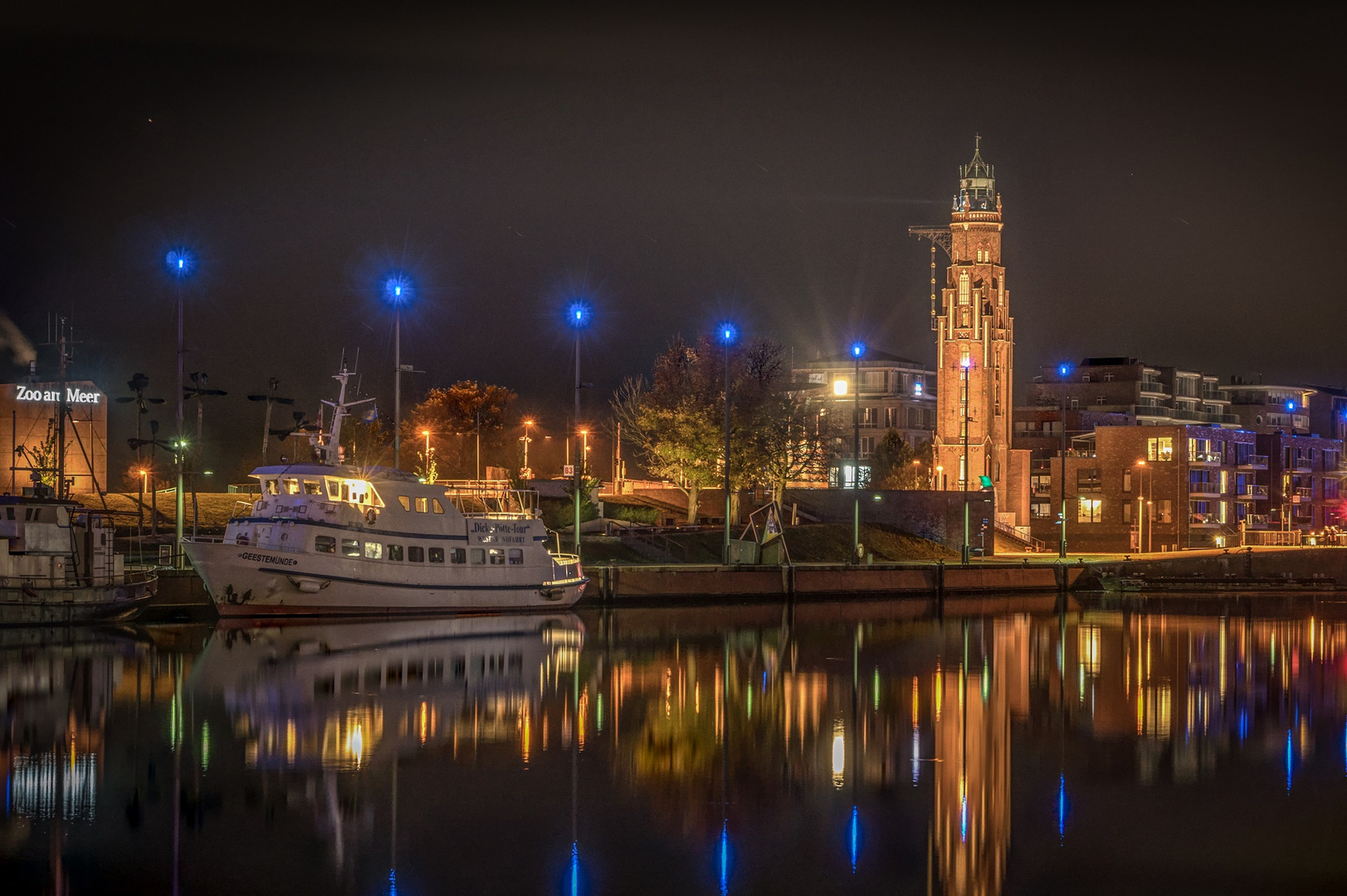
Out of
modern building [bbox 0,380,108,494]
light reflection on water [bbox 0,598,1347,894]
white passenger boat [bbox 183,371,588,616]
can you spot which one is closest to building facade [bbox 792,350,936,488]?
modern building [bbox 0,380,108,494]

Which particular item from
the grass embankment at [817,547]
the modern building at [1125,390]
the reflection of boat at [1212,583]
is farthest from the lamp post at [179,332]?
the modern building at [1125,390]

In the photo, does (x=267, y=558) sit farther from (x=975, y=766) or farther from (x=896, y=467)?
(x=896, y=467)

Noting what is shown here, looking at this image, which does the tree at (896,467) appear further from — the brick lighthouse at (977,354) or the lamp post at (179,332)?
the lamp post at (179,332)

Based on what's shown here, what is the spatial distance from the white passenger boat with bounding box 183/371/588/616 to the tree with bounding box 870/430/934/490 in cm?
5080

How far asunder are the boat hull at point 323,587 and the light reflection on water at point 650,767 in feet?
10.1

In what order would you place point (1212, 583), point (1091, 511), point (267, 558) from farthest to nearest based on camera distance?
Answer: 1. point (1091, 511)
2. point (1212, 583)
3. point (267, 558)

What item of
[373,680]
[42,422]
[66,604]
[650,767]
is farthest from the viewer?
[42,422]

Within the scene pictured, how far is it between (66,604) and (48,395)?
43.4m

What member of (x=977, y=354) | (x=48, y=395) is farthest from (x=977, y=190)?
(x=48, y=395)

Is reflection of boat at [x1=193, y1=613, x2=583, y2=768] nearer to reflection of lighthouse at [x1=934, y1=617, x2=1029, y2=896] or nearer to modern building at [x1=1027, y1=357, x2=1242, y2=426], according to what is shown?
reflection of lighthouse at [x1=934, y1=617, x2=1029, y2=896]

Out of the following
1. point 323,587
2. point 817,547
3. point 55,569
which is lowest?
point 323,587

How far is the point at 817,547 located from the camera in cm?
7381

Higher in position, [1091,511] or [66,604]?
[1091,511]

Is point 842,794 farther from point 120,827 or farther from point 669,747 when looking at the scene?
point 120,827
